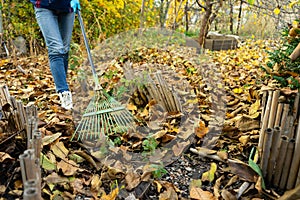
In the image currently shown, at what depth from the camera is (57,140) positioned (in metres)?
1.53

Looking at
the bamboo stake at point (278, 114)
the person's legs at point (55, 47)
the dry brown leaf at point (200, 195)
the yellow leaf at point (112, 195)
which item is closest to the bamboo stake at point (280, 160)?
the bamboo stake at point (278, 114)

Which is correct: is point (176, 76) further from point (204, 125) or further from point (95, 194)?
point (95, 194)

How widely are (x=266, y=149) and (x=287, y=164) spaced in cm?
9

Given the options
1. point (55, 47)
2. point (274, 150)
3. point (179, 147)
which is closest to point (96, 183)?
point (179, 147)

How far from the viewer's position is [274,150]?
1146 mm

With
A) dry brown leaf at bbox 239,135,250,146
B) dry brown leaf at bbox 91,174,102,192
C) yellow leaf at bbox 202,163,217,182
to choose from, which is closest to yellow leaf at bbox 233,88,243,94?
dry brown leaf at bbox 239,135,250,146

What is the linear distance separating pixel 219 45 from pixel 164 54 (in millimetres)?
1908

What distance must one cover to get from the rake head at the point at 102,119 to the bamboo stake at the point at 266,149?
0.85 meters

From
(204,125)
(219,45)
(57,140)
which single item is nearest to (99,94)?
(57,140)

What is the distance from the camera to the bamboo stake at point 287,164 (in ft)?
3.60

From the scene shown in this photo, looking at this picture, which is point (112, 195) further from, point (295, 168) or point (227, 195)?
point (295, 168)

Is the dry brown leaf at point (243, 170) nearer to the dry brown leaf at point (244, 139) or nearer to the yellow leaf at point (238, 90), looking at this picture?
the dry brown leaf at point (244, 139)

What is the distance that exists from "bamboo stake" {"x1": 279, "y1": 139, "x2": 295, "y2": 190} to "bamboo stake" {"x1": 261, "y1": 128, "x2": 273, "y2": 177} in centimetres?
7

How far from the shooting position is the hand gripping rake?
172 cm
